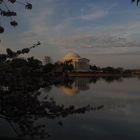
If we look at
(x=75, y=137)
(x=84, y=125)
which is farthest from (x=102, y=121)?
(x=75, y=137)

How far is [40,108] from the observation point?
23.4 feet

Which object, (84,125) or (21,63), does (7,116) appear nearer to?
(21,63)

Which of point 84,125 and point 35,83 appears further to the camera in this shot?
point 84,125

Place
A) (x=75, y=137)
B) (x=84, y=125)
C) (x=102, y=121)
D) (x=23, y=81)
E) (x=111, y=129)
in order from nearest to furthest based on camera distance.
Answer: (x=23, y=81)
(x=75, y=137)
(x=111, y=129)
(x=84, y=125)
(x=102, y=121)

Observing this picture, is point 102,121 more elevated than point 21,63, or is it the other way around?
point 21,63

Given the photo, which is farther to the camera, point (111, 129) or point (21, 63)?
point (111, 129)

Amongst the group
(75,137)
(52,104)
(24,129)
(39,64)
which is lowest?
(75,137)

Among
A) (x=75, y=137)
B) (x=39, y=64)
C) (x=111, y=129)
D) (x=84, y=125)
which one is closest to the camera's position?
(x=39, y=64)

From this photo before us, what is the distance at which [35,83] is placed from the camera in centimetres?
739

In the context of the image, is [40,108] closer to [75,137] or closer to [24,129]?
[24,129]

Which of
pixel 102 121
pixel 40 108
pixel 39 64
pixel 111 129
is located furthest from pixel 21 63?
pixel 102 121

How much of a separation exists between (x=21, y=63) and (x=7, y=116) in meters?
1.03

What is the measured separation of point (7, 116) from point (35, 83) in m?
0.81

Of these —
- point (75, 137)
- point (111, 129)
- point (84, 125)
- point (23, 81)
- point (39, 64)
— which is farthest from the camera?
point (84, 125)
